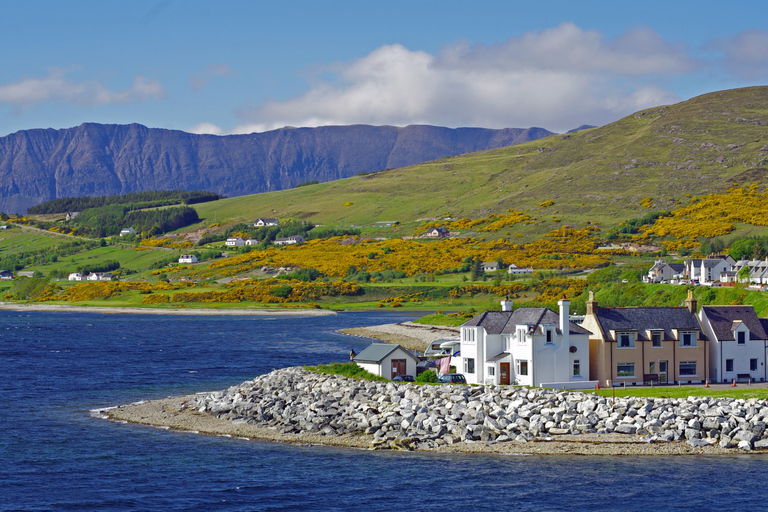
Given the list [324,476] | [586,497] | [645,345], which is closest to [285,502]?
[324,476]

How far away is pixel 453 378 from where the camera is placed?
164ft

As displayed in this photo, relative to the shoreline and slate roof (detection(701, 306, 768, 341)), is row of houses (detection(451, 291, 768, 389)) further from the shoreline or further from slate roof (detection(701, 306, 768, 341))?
the shoreline

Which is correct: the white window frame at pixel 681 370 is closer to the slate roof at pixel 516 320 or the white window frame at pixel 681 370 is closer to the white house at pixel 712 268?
the slate roof at pixel 516 320

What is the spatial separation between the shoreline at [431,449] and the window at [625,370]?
34.4 feet

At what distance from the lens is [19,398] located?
5584cm

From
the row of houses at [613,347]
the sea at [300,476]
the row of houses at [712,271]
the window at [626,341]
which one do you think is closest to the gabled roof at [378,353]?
the row of houses at [613,347]

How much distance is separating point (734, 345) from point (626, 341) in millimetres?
7361

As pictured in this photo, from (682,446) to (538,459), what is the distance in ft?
22.9

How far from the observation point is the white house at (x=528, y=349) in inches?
1839

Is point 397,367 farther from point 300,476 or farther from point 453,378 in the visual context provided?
point 300,476

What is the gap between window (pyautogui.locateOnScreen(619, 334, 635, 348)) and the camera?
4888 centimetres

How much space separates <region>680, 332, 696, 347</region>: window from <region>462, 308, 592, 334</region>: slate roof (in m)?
6.69

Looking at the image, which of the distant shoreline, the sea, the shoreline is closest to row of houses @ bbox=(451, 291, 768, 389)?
the shoreline

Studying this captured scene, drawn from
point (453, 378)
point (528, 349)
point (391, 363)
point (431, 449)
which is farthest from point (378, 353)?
point (431, 449)
